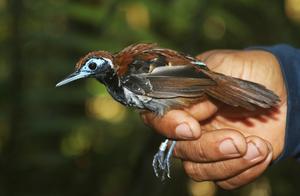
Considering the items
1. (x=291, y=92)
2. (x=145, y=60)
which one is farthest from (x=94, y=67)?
(x=291, y=92)

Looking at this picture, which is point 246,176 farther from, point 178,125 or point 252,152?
point 178,125

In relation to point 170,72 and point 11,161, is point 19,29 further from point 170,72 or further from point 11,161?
point 170,72

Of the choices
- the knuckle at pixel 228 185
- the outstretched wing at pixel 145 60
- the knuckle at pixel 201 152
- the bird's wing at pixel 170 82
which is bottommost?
the knuckle at pixel 228 185

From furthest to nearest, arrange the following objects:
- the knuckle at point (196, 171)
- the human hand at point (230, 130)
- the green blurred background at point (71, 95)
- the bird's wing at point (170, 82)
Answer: the green blurred background at point (71, 95)
the knuckle at point (196, 171)
the human hand at point (230, 130)
the bird's wing at point (170, 82)

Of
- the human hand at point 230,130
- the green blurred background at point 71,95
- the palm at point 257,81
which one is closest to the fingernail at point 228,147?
the human hand at point 230,130

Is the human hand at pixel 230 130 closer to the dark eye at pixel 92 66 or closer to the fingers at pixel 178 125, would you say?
the fingers at pixel 178 125

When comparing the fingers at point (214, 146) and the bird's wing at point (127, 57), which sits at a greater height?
the bird's wing at point (127, 57)

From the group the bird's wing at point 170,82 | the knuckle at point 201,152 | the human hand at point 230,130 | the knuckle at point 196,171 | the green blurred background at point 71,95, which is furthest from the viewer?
the green blurred background at point 71,95
